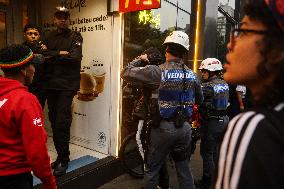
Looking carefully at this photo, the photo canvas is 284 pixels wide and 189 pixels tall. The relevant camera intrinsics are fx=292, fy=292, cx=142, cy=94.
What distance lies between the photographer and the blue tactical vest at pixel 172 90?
356 cm

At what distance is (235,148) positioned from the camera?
886mm

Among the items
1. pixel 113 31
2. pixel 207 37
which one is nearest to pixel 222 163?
pixel 113 31

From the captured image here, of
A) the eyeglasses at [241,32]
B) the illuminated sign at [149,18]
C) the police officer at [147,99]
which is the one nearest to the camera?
the eyeglasses at [241,32]

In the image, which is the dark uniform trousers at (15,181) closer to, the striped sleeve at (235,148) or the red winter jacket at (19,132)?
the red winter jacket at (19,132)

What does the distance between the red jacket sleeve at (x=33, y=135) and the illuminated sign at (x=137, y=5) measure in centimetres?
263

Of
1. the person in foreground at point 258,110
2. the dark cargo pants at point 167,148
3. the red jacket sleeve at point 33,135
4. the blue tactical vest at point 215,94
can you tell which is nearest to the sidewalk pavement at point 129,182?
the dark cargo pants at point 167,148

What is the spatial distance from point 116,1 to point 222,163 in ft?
15.0

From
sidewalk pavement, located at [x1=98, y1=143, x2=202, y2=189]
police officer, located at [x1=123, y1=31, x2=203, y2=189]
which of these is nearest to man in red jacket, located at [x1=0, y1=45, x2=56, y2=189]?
police officer, located at [x1=123, y1=31, x2=203, y2=189]

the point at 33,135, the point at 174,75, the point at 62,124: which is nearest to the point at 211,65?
the point at 174,75

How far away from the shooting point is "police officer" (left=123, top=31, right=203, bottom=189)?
3.55 metres

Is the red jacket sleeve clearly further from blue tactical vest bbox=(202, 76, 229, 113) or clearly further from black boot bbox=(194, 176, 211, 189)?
black boot bbox=(194, 176, 211, 189)

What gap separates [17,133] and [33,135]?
0.15 m

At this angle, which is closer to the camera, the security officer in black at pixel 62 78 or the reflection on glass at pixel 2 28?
the security officer in black at pixel 62 78

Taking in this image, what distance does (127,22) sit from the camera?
538 cm
